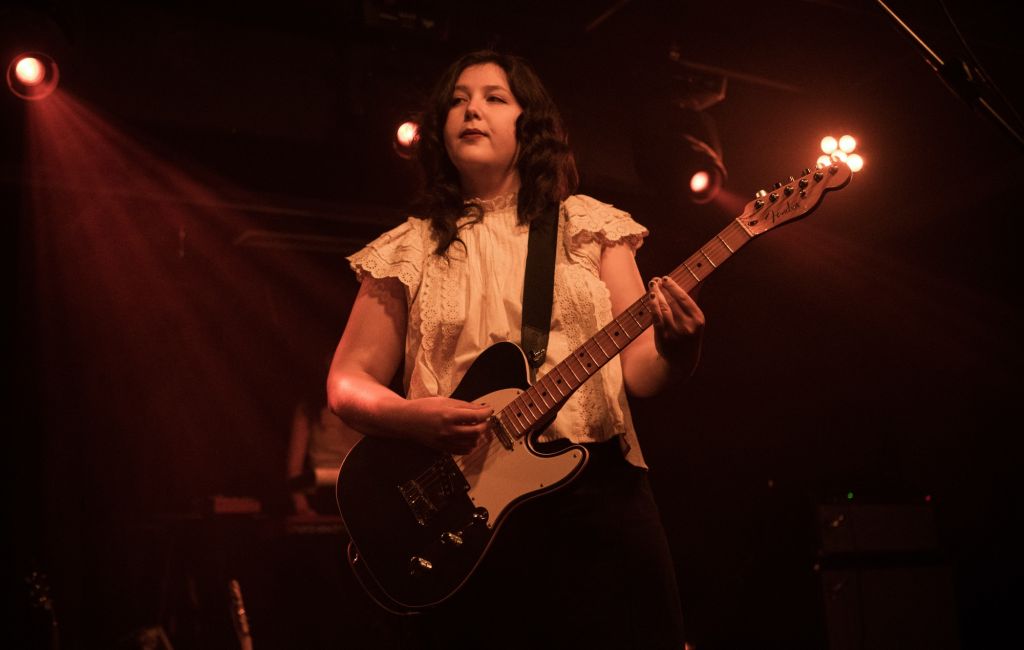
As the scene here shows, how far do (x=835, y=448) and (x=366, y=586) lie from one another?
6869 millimetres

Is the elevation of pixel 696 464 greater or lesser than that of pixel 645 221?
lesser

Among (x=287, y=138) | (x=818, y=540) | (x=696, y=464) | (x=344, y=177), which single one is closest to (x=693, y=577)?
(x=696, y=464)

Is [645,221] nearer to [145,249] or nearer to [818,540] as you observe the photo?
[818,540]

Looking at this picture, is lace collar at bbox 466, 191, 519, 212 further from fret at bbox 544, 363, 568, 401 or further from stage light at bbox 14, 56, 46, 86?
stage light at bbox 14, 56, 46, 86

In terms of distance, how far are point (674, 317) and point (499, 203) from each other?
0.63m

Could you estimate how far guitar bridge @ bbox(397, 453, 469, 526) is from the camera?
74.5 inches

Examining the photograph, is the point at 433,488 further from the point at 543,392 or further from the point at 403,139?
the point at 403,139

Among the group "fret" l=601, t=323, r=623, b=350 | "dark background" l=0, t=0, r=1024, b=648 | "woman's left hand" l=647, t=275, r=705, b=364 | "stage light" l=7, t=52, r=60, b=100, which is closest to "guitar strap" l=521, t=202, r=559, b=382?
"fret" l=601, t=323, r=623, b=350

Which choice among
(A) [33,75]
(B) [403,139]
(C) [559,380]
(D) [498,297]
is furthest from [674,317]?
Result: (A) [33,75]

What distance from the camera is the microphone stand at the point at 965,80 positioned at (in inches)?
77.6

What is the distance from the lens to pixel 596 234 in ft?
6.82

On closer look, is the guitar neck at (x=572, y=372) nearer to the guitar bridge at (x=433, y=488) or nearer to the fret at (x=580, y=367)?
the fret at (x=580, y=367)

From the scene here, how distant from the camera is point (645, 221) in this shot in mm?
6133

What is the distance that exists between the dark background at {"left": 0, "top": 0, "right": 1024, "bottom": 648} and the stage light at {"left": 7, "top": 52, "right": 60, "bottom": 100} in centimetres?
8
